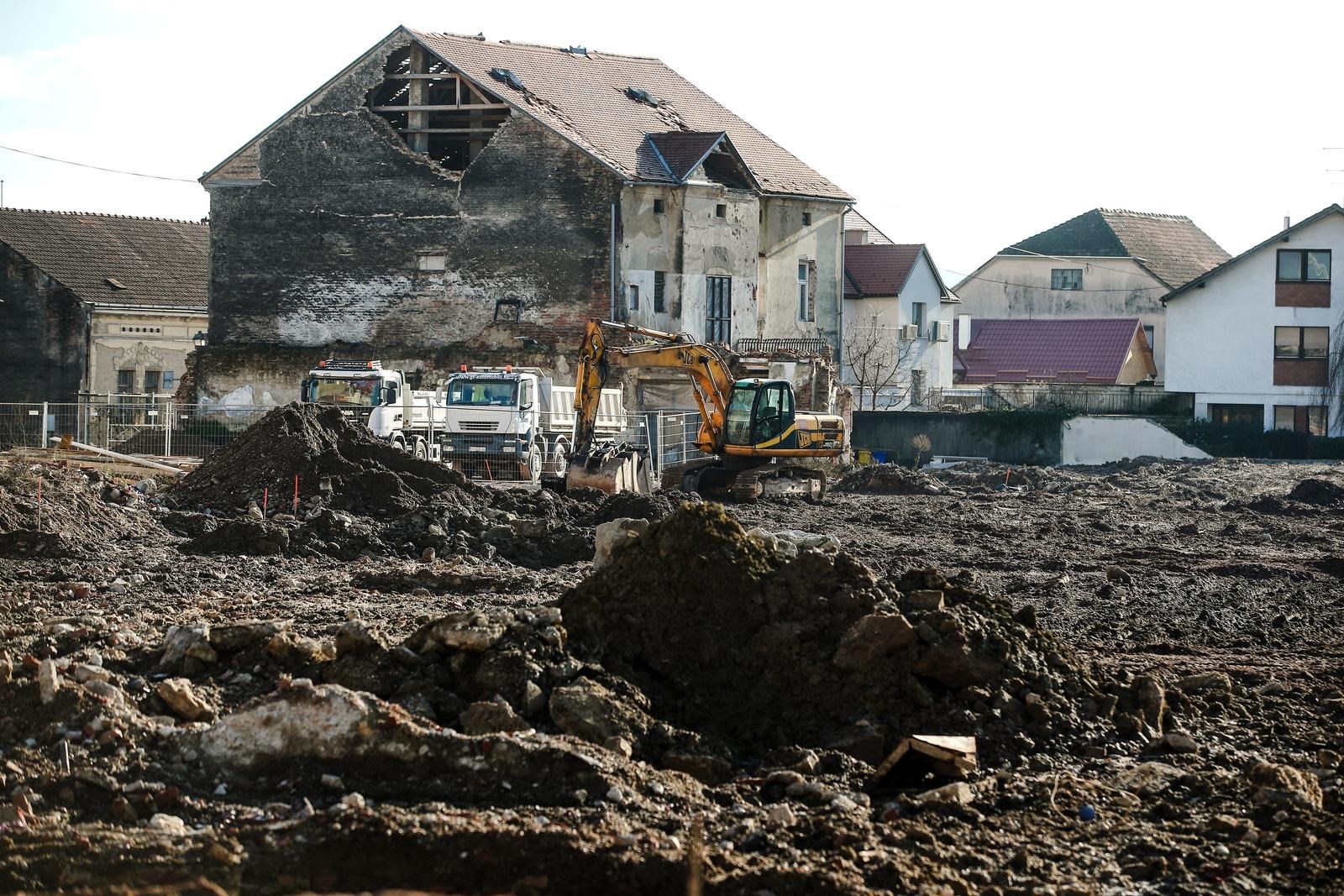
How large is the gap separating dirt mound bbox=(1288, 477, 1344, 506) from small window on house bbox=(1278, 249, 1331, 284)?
1939 centimetres

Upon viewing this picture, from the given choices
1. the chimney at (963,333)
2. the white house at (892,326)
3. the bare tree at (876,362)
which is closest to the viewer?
the bare tree at (876,362)

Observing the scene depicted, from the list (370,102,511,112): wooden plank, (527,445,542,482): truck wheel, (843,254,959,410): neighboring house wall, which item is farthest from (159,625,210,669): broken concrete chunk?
(843,254,959,410): neighboring house wall

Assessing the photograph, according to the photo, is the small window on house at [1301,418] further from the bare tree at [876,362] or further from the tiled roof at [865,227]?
the tiled roof at [865,227]

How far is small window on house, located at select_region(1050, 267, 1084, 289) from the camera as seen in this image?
65.7 metres

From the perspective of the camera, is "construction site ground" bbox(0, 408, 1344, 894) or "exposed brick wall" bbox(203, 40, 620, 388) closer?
"construction site ground" bbox(0, 408, 1344, 894)

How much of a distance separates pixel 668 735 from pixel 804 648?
1.31 meters

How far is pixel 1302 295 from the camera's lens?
49375mm

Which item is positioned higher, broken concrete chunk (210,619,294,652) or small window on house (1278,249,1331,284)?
small window on house (1278,249,1331,284)

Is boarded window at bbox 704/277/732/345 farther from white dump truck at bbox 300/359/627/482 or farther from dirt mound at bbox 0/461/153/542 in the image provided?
dirt mound at bbox 0/461/153/542

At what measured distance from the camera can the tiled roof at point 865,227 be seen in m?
65.9

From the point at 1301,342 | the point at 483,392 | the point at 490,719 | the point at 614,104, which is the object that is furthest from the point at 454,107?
the point at 490,719

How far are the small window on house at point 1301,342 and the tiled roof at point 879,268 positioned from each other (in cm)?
1249

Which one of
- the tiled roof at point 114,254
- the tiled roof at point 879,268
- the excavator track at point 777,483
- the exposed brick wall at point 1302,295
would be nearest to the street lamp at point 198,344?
the tiled roof at point 114,254

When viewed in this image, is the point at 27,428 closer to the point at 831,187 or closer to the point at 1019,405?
the point at 831,187
